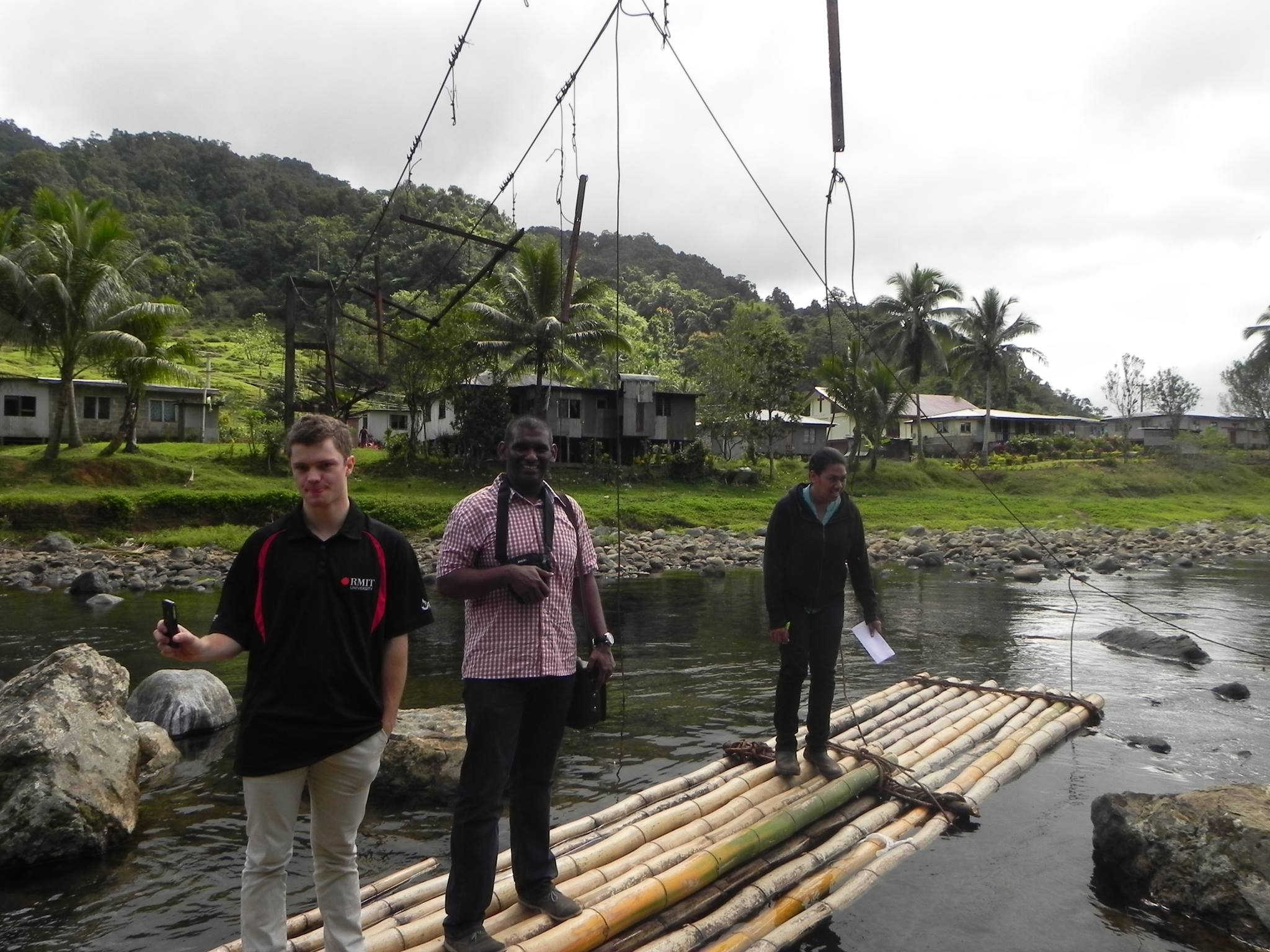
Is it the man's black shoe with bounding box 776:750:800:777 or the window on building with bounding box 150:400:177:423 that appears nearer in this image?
the man's black shoe with bounding box 776:750:800:777

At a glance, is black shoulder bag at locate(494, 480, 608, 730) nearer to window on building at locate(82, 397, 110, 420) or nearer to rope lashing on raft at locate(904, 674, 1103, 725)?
rope lashing on raft at locate(904, 674, 1103, 725)

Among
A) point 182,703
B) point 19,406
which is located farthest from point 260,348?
point 182,703

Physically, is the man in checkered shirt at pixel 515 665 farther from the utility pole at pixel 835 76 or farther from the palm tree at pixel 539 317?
the palm tree at pixel 539 317

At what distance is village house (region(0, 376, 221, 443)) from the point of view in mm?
35000

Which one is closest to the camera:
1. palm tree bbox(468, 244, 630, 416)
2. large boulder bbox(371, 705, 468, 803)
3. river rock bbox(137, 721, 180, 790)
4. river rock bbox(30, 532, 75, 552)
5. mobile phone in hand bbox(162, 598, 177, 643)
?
mobile phone in hand bbox(162, 598, 177, 643)

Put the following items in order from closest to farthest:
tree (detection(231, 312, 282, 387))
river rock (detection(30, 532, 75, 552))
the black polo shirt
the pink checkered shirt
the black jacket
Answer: the black polo shirt
the pink checkered shirt
the black jacket
river rock (detection(30, 532, 75, 552))
tree (detection(231, 312, 282, 387))

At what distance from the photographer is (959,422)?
5675cm

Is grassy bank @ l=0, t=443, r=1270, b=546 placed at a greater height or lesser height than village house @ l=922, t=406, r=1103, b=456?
lesser

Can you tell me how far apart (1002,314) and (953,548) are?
26280mm

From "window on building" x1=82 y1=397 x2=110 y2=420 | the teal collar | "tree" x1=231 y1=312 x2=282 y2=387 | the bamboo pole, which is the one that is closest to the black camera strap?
the bamboo pole

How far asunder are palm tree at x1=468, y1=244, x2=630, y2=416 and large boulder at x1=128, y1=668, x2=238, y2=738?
20660 millimetres

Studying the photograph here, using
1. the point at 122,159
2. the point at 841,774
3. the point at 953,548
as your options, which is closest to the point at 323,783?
the point at 841,774

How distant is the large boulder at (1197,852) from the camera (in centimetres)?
495

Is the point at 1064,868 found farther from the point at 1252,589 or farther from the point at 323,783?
the point at 1252,589
